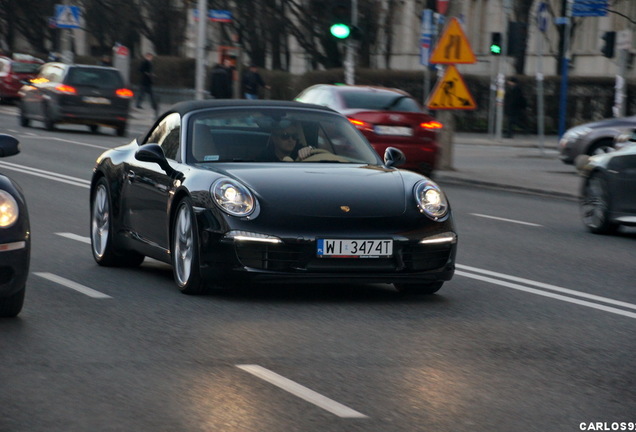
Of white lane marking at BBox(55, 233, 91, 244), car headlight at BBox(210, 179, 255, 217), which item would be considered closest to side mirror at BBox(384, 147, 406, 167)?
car headlight at BBox(210, 179, 255, 217)

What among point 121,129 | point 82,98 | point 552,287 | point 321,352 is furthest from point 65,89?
point 321,352

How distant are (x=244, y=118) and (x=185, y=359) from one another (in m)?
3.48

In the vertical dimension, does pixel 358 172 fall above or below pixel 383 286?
above

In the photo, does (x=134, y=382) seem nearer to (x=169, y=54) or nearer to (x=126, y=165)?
(x=126, y=165)

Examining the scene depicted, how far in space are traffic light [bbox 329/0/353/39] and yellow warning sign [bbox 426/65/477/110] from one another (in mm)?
4157

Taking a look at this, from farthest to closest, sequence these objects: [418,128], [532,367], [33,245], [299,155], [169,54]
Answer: [169,54]
[418,128]
[33,245]
[299,155]
[532,367]

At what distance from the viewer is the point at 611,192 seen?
1586cm

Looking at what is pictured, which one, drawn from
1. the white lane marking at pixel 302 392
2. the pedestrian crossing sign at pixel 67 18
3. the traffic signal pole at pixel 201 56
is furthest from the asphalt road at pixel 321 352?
the pedestrian crossing sign at pixel 67 18

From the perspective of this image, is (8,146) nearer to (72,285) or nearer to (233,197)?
(233,197)

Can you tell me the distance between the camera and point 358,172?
1011 cm

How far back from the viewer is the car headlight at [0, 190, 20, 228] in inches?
324

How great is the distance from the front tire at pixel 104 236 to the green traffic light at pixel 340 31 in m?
16.1

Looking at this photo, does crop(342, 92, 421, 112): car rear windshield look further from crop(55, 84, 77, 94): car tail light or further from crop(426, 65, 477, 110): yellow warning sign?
crop(55, 84, 77, 94): car tail light

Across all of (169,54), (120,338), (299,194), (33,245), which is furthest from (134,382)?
(169,54)
